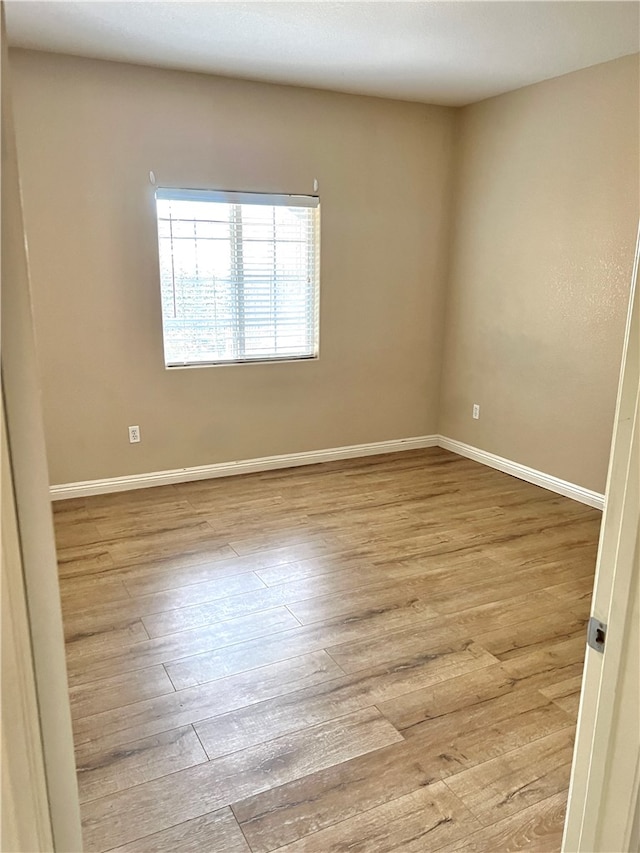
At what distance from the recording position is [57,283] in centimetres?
365

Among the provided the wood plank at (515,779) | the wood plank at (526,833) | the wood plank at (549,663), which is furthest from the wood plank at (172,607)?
the wood plank at (526,833)

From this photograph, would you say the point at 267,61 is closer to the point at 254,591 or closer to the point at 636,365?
the point at 254,591

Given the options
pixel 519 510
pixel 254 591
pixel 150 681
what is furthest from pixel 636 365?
pixel 519 510

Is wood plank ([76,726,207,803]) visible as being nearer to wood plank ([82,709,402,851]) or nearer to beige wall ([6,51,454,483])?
wood plank ([82,709,402,851])

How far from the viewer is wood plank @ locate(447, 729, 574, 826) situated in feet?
5.50

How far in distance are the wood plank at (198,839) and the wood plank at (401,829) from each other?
5.4 inches

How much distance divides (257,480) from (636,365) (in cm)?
359

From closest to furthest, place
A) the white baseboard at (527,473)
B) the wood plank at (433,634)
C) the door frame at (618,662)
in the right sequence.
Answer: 1. the door frame at (618,662)
2. the wood plank at (433,634)
3. the white baseboard at (527,473)

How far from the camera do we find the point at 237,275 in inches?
Result: 161

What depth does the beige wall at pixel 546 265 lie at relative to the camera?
3.49 m

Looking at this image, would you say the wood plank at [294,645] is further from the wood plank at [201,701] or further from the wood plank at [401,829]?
the wood plank at [401,829]

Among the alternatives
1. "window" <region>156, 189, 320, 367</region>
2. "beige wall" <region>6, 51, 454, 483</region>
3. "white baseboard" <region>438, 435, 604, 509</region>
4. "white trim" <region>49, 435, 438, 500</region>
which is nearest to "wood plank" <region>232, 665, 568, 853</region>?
"white baseboard" <region>438, 435, 604, 509</region>

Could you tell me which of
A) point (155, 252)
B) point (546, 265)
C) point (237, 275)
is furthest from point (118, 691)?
point (546, 265)

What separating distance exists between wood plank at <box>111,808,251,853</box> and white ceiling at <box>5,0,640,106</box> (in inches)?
121
